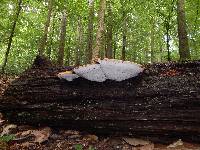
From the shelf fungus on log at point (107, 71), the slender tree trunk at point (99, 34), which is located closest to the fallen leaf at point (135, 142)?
the shelf fungus on log at point (107, 71)

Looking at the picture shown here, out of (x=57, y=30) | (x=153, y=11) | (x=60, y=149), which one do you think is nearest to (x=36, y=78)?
(x=60, y=149)

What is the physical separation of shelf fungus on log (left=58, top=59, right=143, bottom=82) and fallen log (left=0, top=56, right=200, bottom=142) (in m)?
0.14

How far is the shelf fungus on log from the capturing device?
607cm

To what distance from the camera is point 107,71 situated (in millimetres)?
6137

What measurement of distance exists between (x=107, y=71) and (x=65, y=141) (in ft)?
5.30

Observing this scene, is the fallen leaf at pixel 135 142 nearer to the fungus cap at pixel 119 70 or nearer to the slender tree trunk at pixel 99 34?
the fungus cap at pixel 119 70

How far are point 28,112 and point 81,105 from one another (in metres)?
1.28

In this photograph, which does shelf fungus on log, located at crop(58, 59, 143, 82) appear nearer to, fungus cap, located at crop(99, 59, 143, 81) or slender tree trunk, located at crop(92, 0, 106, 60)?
fungus cap, located at crop(99, 59, 143, 81)

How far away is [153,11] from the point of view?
715 inches

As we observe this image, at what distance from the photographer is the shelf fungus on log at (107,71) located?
6074 mm

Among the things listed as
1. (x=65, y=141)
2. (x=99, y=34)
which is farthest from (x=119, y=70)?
(x=99, y=34)

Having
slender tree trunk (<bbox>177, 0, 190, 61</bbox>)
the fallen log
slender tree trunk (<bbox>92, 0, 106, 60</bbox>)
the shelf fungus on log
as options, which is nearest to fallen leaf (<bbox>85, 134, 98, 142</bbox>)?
the fallen log

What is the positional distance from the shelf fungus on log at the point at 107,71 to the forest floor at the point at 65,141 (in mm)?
1158

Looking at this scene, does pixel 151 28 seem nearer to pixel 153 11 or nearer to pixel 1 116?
pixel 153 11
